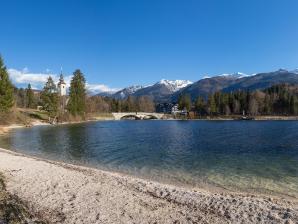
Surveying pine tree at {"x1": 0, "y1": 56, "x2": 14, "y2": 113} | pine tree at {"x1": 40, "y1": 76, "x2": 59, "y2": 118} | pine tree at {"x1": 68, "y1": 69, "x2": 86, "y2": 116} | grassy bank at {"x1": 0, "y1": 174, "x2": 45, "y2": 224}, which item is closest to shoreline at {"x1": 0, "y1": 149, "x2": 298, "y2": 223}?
grassy bank at {"x1": 0, "y1": 174, "x2": 45, "y2": 224}

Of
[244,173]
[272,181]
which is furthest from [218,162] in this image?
[272,181]

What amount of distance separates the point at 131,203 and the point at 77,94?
126606mm

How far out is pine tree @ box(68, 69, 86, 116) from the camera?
138375 millimetres

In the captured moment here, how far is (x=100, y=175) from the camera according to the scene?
2575 cm

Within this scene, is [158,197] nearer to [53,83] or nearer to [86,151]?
[86,151]

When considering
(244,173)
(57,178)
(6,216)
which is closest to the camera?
(6,216)

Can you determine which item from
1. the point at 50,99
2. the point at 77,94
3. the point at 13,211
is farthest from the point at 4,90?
the point at 13,211

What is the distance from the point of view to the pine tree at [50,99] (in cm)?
12456

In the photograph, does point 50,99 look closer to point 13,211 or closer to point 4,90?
point 4,90

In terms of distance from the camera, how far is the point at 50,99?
125062mm

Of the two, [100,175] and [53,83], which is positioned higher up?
[53,83]

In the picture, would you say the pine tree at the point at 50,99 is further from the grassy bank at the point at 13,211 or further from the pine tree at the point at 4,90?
the grassy bank at the point at 13,211

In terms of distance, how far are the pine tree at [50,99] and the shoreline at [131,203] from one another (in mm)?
104402

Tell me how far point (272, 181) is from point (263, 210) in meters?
9.66
